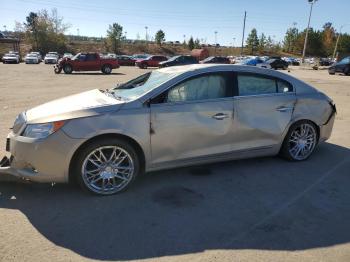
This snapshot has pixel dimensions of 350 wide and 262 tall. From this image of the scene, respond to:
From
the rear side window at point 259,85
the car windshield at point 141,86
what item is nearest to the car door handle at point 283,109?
the rear side window at point 259,85

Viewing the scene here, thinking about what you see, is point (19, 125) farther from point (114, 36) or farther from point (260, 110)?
point (114, 36)

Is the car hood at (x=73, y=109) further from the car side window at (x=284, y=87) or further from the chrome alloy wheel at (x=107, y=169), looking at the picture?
the car side window at (x=284, y=87)

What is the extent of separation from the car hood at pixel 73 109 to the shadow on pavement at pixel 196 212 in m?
0.92

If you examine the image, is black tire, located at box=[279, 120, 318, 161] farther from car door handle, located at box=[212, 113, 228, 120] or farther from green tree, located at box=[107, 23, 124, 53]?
green tree, located at box=[107, 23, 124, 53]

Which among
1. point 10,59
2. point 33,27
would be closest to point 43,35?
point 33,27

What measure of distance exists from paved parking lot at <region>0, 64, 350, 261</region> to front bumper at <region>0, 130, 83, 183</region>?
0.31 m

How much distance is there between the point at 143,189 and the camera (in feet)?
14.6

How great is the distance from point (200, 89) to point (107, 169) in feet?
5.22

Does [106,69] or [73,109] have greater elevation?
[73,109]

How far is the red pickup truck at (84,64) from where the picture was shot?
1064 inches

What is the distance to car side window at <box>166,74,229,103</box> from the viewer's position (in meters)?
4.50

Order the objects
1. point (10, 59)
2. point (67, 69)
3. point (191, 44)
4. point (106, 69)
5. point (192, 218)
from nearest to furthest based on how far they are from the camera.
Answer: point (192, 218) < point (67, 69) < point (106, 69) < point (10, 59) < point (191, 44)

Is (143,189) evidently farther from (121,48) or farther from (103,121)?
(121,48)

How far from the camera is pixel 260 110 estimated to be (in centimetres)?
502
